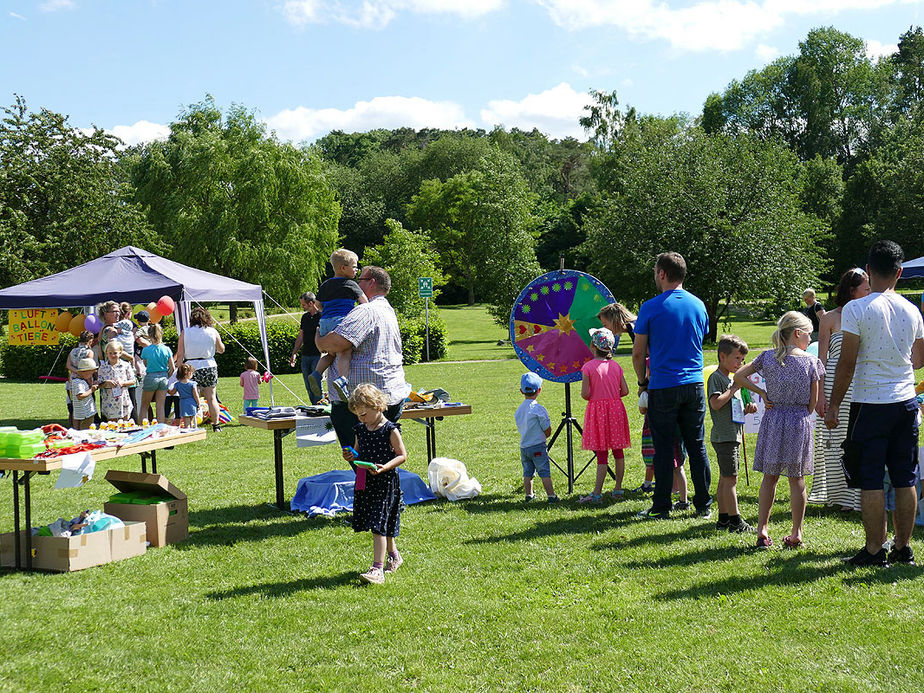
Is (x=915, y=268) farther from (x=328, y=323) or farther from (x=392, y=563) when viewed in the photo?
(x=392, y=563)

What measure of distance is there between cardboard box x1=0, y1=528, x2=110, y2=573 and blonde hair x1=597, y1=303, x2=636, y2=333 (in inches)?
169

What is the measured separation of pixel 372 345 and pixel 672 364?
7.43ft

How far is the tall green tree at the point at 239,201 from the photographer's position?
35625 mm

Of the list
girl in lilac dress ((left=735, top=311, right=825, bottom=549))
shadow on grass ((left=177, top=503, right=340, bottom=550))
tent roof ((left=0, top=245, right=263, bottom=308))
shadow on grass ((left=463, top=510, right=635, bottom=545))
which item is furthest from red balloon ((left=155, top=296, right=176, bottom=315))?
girl in lilac dress ((left=735, top=311, right=825, bottom=549))

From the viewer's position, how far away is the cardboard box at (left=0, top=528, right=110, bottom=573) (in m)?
5.70

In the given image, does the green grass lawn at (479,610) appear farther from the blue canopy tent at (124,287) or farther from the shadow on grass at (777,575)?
the blue canopy tent at (124,287)

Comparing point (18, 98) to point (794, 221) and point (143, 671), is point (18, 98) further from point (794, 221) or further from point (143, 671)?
point (143, 671)

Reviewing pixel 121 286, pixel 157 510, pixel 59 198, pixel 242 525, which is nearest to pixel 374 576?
pixel 157 510

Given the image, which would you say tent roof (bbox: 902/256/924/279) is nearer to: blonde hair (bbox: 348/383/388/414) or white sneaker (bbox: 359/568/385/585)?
blonde hair (bbox: 348/383/388/414)

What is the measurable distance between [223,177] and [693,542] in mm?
33316

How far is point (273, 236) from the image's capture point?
36781 millimetres

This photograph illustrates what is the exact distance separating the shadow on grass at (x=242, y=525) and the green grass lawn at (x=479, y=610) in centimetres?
3

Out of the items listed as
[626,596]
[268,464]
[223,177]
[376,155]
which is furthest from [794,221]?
[376,155]

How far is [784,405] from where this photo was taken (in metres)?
5.62
